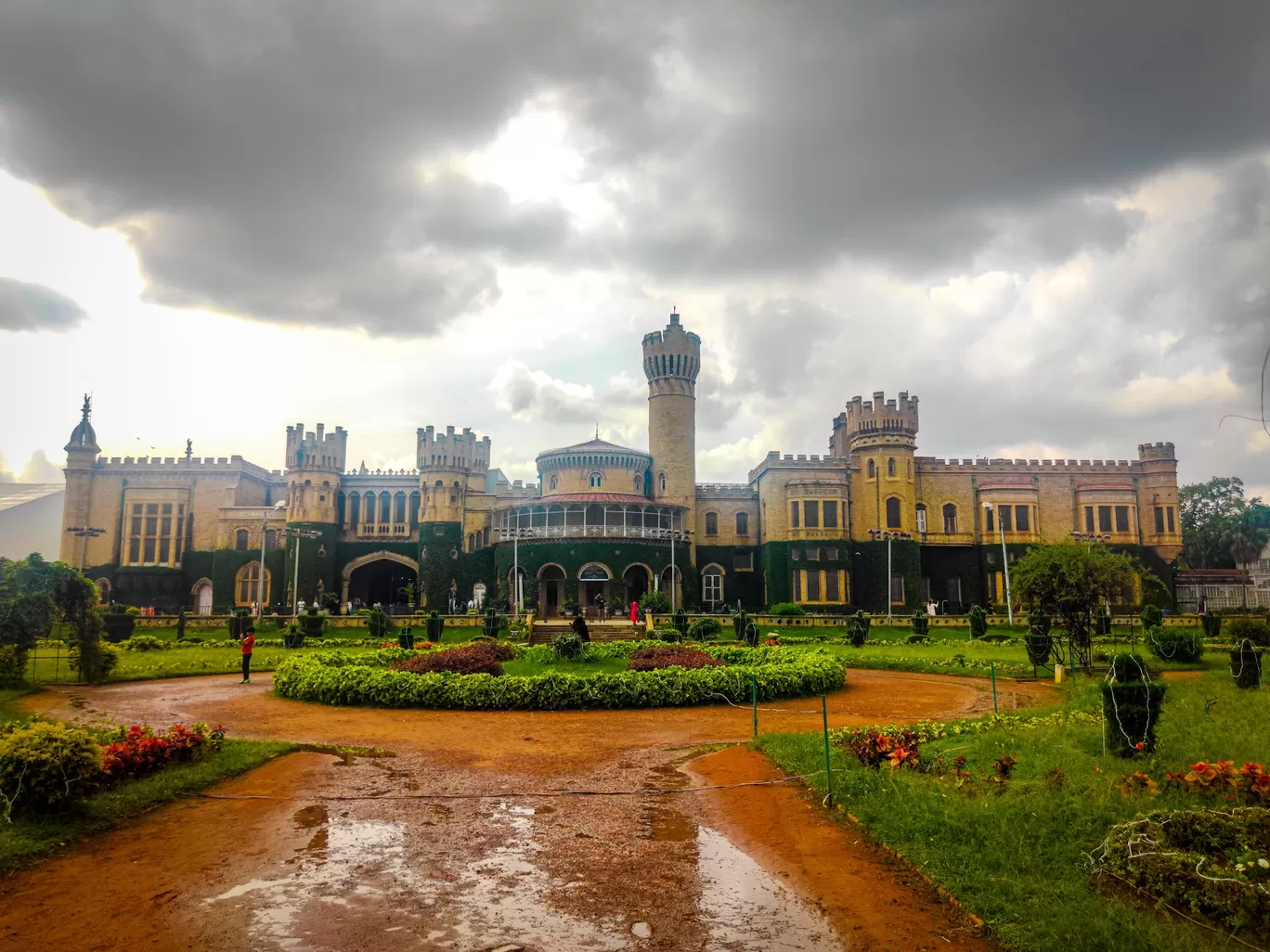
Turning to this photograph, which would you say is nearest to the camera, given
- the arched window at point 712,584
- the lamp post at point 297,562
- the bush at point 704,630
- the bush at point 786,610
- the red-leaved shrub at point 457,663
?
the red-leaved shrub at point 457,663

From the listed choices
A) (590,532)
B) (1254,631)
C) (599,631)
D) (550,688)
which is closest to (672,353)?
(590,532)

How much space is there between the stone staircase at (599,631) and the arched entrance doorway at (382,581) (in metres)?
16.0

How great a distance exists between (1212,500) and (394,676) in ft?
248

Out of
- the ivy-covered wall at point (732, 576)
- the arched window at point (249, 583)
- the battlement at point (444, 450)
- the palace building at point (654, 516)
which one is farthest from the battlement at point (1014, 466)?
the arched window at point (249, 583)

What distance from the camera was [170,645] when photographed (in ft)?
112

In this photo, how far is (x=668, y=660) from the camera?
70.5ft

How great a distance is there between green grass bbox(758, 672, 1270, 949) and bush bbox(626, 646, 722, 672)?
7.25 meters

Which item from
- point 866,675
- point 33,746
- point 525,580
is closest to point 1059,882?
point 33,746

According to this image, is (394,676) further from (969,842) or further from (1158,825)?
(1158,825)

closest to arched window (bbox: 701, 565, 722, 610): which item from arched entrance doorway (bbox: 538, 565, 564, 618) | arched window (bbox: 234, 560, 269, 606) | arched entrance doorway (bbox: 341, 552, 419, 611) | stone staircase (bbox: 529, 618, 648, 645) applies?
arched entrance doorway (bbox: 538, 565, 564, 618)

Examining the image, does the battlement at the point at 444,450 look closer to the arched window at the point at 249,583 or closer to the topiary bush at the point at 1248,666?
the arched window at the point at 249,583

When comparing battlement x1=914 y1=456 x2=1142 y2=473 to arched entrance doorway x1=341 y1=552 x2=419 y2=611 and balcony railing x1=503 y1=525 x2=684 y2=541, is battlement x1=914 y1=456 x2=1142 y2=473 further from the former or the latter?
arched entrance doorway x1=341 y1=552 x2=419 y2=611

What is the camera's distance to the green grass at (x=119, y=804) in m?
8.37

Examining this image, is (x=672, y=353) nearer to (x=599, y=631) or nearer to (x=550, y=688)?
(x=599, y=631)
